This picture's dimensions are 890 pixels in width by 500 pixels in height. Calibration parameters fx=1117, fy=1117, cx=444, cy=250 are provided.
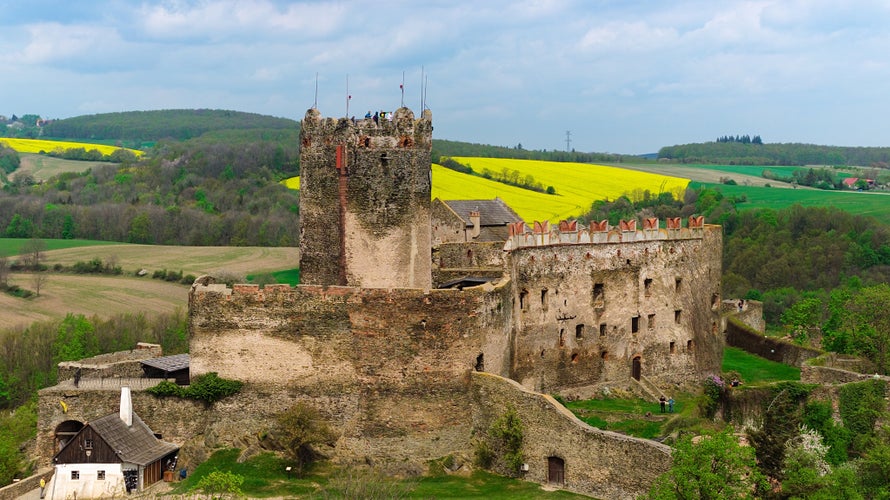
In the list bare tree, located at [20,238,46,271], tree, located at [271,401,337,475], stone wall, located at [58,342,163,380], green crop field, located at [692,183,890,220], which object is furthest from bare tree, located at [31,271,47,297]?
green crop field, located at [692,183,890,220]

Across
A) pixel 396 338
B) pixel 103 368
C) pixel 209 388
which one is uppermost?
pixel 396 338

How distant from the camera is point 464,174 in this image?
465 feet

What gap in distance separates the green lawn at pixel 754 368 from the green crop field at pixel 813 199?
3039 inches

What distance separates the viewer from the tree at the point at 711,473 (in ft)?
111

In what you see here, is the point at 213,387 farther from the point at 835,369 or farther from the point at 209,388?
the point at 835,369

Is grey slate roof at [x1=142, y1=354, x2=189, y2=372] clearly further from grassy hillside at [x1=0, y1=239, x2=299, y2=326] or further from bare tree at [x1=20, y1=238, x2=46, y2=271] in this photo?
bare tree at [x1=20, y1=238, x2=46, y2=271]

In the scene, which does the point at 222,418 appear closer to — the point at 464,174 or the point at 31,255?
the point at 31,255

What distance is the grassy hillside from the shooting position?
96.9 metres

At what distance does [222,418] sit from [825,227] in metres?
94.7

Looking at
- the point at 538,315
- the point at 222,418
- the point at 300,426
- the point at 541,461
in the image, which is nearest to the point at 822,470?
the point at 541,461

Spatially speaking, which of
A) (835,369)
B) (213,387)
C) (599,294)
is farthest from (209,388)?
(835,369)

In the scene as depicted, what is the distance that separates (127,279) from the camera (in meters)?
110

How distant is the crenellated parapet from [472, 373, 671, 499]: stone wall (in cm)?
834

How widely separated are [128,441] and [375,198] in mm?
13512
